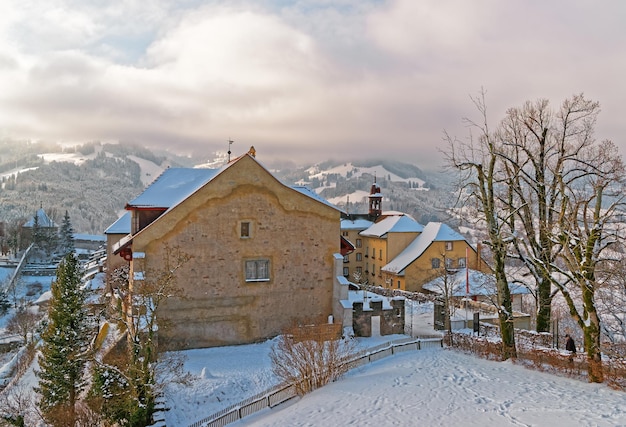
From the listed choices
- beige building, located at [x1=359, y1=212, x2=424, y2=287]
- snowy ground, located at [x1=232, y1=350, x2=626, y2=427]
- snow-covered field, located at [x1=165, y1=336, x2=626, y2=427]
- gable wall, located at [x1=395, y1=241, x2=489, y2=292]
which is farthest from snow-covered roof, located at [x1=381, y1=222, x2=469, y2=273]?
snowy ground, located at [x1=232, y1=350, x2=626, y2=427]

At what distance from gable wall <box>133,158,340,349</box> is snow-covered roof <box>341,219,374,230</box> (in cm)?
4521

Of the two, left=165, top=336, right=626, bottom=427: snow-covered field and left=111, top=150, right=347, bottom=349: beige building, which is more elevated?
left=111, top=150, right=347, bottom=349: beige building

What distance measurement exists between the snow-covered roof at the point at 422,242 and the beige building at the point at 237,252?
28.5m

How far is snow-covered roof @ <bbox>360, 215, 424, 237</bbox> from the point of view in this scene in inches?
2397

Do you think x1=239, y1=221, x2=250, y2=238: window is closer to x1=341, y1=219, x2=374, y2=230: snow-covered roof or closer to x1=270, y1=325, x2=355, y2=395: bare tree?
x1=270, y1=325, x2=355, y2=395: bare tree

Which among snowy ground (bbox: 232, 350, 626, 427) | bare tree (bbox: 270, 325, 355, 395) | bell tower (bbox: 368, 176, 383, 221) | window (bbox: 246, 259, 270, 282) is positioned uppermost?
bell tower (bbox: 368, 176, 383, 221)

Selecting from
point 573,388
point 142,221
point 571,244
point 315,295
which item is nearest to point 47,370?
point 142,221

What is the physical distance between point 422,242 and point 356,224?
18.5 m

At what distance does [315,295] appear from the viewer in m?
27.1

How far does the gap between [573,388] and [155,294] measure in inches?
602

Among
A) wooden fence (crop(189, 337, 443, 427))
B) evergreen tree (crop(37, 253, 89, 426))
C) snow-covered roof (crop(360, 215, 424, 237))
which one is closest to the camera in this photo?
wooden fence (crop(189, 337, 443, 427))

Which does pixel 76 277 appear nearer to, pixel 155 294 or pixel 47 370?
pixel 47 370

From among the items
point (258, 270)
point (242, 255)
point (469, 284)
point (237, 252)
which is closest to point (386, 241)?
point (469, 284)

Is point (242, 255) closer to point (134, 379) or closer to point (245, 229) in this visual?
point (245, 229)
